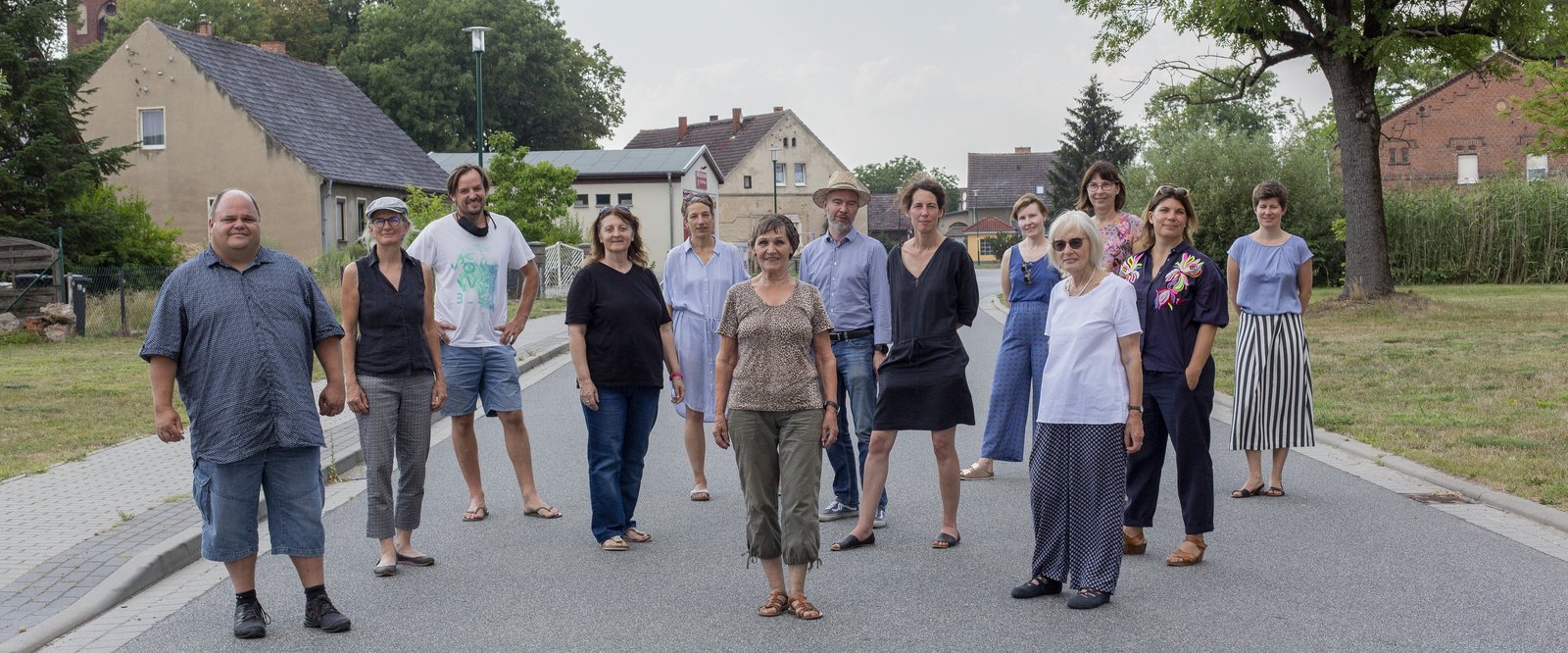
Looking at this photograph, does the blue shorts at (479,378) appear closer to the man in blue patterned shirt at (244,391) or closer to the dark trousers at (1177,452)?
the man in blue patterned shirt at (244,391)

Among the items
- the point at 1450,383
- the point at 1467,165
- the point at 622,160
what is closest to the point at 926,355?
the point at 1450,383

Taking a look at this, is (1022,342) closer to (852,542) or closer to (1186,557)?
(852,542)

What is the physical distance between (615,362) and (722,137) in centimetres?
8351

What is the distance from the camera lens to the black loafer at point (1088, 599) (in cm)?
579

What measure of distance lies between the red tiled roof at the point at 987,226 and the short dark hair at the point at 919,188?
9982 cm

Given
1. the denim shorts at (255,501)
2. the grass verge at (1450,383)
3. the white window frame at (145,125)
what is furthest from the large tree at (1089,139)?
the denim shorts at (255,501)

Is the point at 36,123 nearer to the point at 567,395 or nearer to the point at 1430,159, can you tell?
the point at 567,395

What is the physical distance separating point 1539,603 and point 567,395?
430 inches

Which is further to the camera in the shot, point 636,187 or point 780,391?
point 636,187

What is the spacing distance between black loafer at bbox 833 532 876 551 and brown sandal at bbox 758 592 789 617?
1.22 metres

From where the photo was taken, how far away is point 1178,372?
678 cm

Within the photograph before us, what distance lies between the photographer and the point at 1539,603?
5758 mm

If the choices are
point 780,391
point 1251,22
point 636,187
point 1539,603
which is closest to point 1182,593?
point 1539,603

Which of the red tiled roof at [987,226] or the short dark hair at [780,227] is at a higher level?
the red tiled roof at [987,226]
